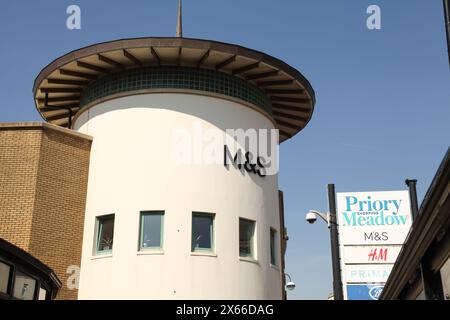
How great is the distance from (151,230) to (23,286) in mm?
10440

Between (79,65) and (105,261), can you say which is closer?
(105,261)

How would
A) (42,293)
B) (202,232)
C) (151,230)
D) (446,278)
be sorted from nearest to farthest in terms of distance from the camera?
(446,278)
(42,293)
(151,230)
(202,232)

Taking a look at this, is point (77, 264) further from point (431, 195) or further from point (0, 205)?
point (431, 195)

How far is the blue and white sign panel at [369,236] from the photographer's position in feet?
113

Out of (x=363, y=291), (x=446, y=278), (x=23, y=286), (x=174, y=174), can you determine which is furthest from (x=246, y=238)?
(x=446, y=278)

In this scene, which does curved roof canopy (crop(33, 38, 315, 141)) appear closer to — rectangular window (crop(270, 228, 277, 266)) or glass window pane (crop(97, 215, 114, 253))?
rectangular window (crop(270, 228, 277, 266))

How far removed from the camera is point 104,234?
80.6 ft

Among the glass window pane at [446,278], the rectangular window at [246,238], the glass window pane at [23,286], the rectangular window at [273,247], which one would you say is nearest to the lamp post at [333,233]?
the rectangular window at [246,238]

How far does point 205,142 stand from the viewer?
24.9 metres

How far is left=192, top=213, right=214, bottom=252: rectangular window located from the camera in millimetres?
23906

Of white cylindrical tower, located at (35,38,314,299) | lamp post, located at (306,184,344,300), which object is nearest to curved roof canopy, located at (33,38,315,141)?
white cylindrical tower, located at (35,38,314,299)

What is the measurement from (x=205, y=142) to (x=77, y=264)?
6.85 metres

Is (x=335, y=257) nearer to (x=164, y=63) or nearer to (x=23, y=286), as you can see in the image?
(x=23, y=286)
